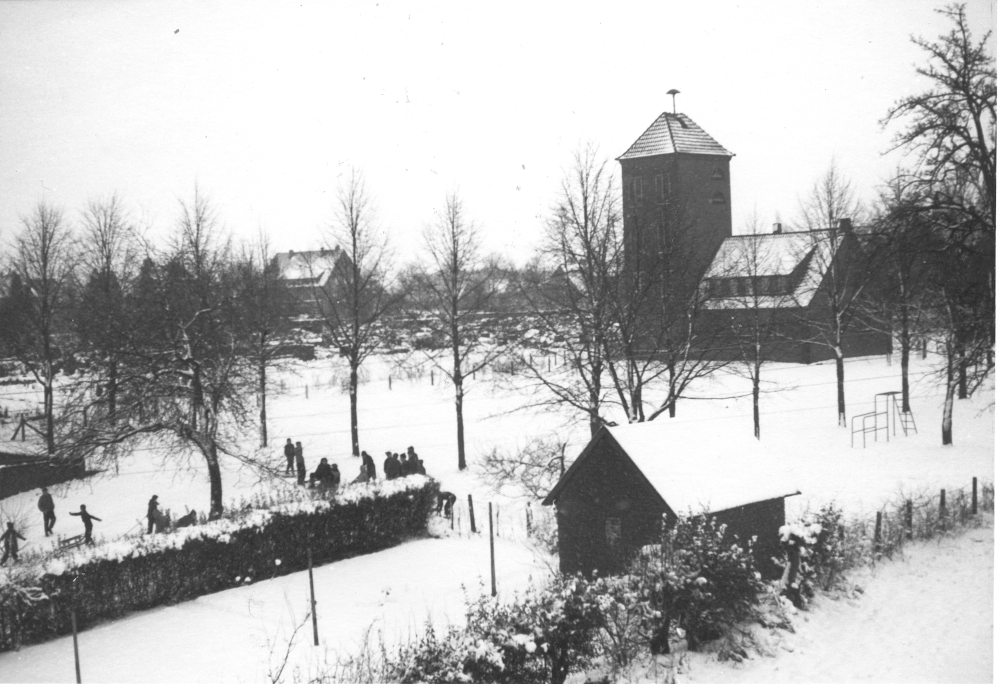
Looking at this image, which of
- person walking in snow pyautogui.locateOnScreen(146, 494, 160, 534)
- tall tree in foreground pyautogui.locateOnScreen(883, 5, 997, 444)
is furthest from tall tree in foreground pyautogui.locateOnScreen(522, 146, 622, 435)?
person walking in snow pyautogui.locateOnScreen(146, 494, 160, 534)

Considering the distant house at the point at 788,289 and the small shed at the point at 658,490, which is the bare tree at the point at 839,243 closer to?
the distant house at the point at 788,289

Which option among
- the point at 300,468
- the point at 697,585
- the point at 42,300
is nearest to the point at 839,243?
the point at 697,585

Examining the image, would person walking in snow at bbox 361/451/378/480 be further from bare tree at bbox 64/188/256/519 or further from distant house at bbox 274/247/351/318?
distant house at bbox 274/247/351/318

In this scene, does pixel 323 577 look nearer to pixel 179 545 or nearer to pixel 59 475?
pixel 179 545

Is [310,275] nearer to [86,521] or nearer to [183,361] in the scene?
[183,361]

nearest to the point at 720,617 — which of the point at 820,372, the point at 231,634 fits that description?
the point at 231,634

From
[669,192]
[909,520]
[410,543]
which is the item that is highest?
[669,192]
